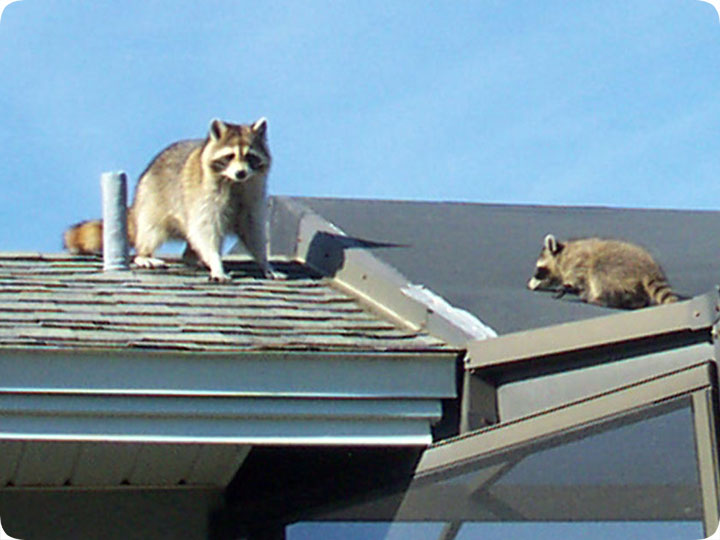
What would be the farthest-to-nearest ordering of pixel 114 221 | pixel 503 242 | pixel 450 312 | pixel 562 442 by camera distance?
pixel 503 242, pixel 114 221, pixel 450 312, pixel 562 442

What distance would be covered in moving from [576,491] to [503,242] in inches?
102

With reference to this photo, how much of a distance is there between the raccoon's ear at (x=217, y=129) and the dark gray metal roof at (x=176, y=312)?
83 cm

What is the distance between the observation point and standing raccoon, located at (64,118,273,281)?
5902 millimetres

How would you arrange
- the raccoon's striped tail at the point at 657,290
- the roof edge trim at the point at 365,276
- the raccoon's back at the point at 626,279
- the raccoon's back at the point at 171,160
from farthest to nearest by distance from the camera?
the raccoon's back at the point at 171,160 → the raccoon's back at the point at 626,279 → the raccoon's striped tail at the point at 657,290 → the roof edge trim at the point at 365,276

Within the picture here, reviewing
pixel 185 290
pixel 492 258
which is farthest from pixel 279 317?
pixel 492 258

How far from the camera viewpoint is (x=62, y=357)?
3.95 metres

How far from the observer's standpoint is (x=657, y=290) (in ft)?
17.2

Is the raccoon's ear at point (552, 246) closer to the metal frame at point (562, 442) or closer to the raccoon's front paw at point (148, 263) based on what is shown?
the raccoon's front paw at point (148, 263)

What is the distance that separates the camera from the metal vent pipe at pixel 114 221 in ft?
17.7

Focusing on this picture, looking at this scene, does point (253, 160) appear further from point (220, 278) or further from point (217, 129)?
point (220, 278)

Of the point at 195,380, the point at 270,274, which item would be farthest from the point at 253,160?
the point at 195,380

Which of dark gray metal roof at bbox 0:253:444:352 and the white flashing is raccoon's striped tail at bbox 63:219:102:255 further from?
the white flashing

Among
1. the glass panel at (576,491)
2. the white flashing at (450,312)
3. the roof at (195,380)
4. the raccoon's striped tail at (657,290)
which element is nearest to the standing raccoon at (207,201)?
the roof at (195,380)

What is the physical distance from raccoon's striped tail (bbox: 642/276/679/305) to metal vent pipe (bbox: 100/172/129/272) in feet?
6.57
